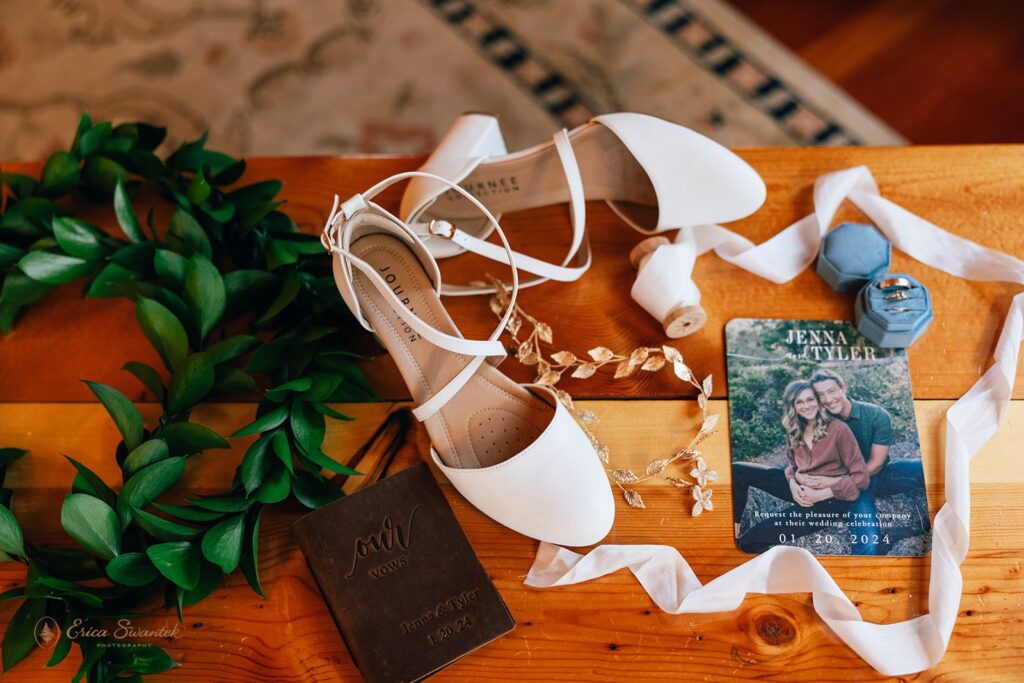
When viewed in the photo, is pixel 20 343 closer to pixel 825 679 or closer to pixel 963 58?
pixel 825 679

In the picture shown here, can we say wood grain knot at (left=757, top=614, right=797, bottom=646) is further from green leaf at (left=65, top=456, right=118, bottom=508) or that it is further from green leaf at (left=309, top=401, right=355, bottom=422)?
green leaf at (left=65, top=456, right=118, bottom=508)

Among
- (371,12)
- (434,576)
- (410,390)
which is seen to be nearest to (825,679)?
(434,576)

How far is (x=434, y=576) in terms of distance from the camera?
29.0 inches

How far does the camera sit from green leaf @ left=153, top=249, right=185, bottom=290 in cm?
82

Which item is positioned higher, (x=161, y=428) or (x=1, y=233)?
(x=1, y=233)

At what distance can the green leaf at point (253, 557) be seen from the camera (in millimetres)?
730

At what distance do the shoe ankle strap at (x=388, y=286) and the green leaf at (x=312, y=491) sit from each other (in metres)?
0.11

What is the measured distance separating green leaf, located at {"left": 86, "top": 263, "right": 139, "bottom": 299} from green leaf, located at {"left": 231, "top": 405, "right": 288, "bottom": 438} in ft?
0.72

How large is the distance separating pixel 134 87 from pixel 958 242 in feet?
4.57

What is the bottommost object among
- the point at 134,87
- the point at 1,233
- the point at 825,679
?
the point at 825,679

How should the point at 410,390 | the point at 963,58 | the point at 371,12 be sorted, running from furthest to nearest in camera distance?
the point at 371,12, the point at 963,58, the point at 410,390

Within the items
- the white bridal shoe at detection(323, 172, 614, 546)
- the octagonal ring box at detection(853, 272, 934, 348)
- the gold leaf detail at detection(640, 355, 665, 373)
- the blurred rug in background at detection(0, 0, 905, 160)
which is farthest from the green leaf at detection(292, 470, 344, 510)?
the blurred rug in background at detection(0, 0, 905, 160)

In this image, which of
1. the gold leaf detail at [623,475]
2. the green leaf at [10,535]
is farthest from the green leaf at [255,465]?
the gold leaf detail at [623,475]

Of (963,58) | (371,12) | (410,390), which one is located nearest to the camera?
(410,390)
